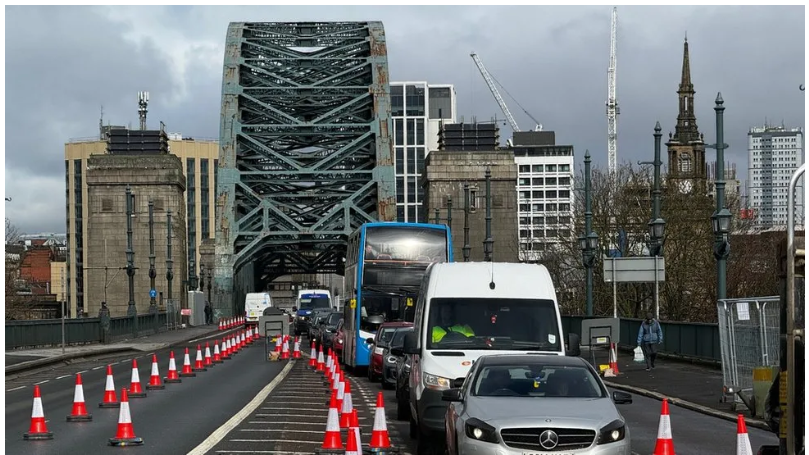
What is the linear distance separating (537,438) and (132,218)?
93189 millimetres

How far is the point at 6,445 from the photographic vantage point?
1716 centimetres

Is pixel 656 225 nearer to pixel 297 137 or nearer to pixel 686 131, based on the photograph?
pixel 297 137

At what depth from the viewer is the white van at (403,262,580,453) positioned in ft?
58.0

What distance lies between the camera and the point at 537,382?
14.0 meters

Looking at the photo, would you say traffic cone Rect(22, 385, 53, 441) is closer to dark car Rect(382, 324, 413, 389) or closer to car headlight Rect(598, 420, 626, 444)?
car headlight Rect(598, 420, 626, 444)

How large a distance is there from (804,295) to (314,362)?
96.9 ft

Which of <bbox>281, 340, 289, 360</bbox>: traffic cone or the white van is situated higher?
the white van

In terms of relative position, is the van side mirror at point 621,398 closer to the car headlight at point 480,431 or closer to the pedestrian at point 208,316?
the car headlight at point 480,431

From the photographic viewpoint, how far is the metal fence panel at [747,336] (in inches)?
910

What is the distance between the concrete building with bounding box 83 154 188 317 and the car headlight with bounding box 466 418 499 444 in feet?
293

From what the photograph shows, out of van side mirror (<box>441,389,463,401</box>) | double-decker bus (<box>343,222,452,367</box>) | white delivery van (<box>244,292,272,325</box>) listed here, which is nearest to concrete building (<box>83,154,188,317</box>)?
white delivery van (<box>244,292,272,325</box>)

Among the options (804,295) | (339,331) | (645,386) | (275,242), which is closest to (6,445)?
(804,295)

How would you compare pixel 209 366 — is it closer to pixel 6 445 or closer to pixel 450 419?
pixel 6 445

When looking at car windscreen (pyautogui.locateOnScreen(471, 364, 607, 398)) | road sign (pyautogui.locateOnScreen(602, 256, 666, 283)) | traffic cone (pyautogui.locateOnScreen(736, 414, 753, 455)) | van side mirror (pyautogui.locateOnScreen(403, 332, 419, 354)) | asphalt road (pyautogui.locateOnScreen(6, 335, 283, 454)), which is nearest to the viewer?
traffic cone (pyautogui.locateOnScreen(736, 414, 753, 455))
